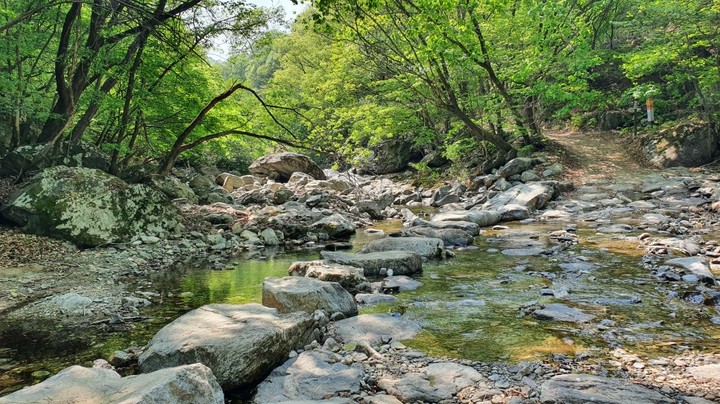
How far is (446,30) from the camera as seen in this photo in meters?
13.5

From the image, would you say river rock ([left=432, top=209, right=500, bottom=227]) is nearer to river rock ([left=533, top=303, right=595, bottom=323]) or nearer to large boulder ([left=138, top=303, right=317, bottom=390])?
river rock ([left=533, top=303, right=595, bottom=323])

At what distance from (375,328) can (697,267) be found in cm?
432

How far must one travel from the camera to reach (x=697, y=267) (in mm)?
5793

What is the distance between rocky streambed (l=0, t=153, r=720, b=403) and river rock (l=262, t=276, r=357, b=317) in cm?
2

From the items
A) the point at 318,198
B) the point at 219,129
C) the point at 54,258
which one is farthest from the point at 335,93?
the point at 54,258

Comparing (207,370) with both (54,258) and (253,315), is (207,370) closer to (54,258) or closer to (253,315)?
(253,315)

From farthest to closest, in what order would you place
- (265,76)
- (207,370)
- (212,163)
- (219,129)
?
1. (265,76)
2. (212,163)
3. (219,129)
4. (207,370)

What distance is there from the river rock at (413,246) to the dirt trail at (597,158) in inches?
344

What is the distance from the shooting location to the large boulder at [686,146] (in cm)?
1423

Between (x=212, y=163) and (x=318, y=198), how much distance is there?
528 inches

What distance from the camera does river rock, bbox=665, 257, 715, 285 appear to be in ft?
17.8

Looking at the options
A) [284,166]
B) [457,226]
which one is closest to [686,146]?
[457,226]

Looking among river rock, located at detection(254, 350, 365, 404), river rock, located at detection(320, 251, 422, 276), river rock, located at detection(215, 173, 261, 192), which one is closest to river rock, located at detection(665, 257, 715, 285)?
river rock, located at detection(320, 251, 422, 276)

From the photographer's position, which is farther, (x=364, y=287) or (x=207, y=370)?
(x=364, y=287)
